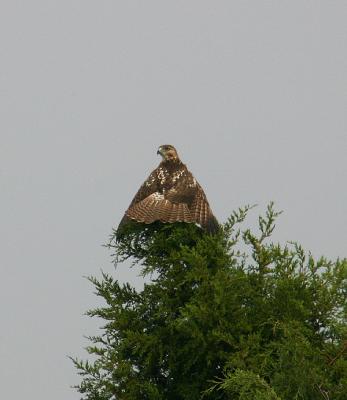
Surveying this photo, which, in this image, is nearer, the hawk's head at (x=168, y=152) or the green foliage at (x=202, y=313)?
the green foliage at (x=202, y=313)

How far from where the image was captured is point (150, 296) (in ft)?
44.8

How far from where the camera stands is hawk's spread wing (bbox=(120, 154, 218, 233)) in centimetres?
1405

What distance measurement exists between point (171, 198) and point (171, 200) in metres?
0.11

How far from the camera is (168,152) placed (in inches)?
680

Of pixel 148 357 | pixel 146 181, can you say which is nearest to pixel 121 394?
pixel 148 357

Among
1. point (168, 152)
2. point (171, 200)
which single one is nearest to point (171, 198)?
point (171, 200)

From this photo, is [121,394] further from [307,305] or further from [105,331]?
[307,305]

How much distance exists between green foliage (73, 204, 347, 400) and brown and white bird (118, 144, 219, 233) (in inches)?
→ 7.1

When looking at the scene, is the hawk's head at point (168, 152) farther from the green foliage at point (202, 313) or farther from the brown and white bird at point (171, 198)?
the green foliage at point (202, 313)

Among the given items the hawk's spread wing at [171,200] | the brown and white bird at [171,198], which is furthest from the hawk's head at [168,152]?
the hawk's spread wing at [171,200]

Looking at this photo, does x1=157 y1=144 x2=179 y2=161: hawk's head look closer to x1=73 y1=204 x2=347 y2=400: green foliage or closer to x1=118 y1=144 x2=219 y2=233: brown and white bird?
x1=118 y1=144 x2=219 y2=233: brown and white bird

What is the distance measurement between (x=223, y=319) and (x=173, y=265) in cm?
102

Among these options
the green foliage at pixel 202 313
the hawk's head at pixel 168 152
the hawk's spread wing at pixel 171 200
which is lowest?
the green foliage at pixel 202 313

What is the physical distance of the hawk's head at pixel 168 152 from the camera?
1712 centimetres
